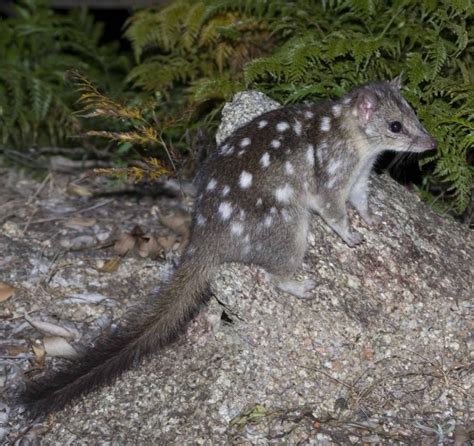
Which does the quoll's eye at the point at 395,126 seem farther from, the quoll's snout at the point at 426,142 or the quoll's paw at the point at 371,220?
the quoll's paw at the point at 371,220

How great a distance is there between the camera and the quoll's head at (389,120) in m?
4.81

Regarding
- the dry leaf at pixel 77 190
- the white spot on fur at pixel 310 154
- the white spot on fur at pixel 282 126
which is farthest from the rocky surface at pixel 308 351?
the dry leaf at pixel 77 190

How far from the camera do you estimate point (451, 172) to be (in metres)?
5.03

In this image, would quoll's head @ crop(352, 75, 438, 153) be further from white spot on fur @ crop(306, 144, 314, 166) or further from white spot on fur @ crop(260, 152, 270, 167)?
white spot on fur @ crop(260, 152, 270, 167)

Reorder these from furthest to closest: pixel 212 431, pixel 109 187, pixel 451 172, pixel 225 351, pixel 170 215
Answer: pixel 109 187
pixel 170 215
pixel 451 172
pixel 225 351
pixel 212 431

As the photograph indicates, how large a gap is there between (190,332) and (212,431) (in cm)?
69

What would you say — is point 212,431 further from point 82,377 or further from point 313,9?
point 313,9

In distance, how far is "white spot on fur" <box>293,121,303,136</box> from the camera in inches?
192

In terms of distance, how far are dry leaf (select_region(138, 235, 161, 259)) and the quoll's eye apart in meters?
1.82

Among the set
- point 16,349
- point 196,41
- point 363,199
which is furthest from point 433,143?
point 16,349

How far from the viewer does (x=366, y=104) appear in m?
4.80

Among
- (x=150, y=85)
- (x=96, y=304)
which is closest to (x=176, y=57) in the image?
(x=150, y=85)

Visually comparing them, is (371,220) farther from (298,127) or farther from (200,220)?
(200,220)

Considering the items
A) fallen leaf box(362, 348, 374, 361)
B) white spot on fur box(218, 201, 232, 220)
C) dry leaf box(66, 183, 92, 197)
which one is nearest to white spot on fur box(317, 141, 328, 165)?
white spot on fur box(218, 201, 232, 220)
